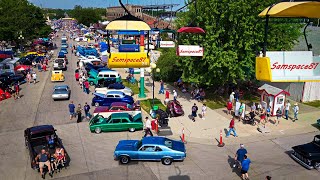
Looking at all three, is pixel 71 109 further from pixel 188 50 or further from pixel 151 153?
pixel 188 50

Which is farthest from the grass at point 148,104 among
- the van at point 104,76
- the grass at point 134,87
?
the van at point 104,76

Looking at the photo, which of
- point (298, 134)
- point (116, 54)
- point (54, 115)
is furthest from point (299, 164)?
point (54, 115)

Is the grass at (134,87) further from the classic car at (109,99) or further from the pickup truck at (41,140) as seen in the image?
the pickup truck at (41,140)

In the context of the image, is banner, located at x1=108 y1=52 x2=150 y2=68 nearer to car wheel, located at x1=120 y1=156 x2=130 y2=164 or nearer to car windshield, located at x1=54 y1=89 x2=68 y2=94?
car wheel, located at x1=120 y1=156 x2=130 y2=164

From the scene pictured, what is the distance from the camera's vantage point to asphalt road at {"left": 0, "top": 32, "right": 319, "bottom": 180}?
46.8 feet

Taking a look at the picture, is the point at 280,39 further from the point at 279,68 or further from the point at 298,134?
the point at 279,68

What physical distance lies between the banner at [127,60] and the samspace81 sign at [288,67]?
31.1 feet

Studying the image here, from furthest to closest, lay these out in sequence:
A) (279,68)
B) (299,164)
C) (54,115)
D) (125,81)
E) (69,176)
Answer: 1. (125,81)
2. (54,115)
3. (299,164)
4. (69,176)
5. (279,68)

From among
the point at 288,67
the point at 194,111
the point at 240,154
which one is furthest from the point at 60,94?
the point at 288,67

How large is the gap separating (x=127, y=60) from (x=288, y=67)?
9.93 meters

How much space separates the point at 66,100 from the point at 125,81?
361 inches

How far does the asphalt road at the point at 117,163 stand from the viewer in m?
14.3

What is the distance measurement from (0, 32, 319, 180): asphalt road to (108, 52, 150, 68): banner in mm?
4925

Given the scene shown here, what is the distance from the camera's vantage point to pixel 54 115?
23141 mm
